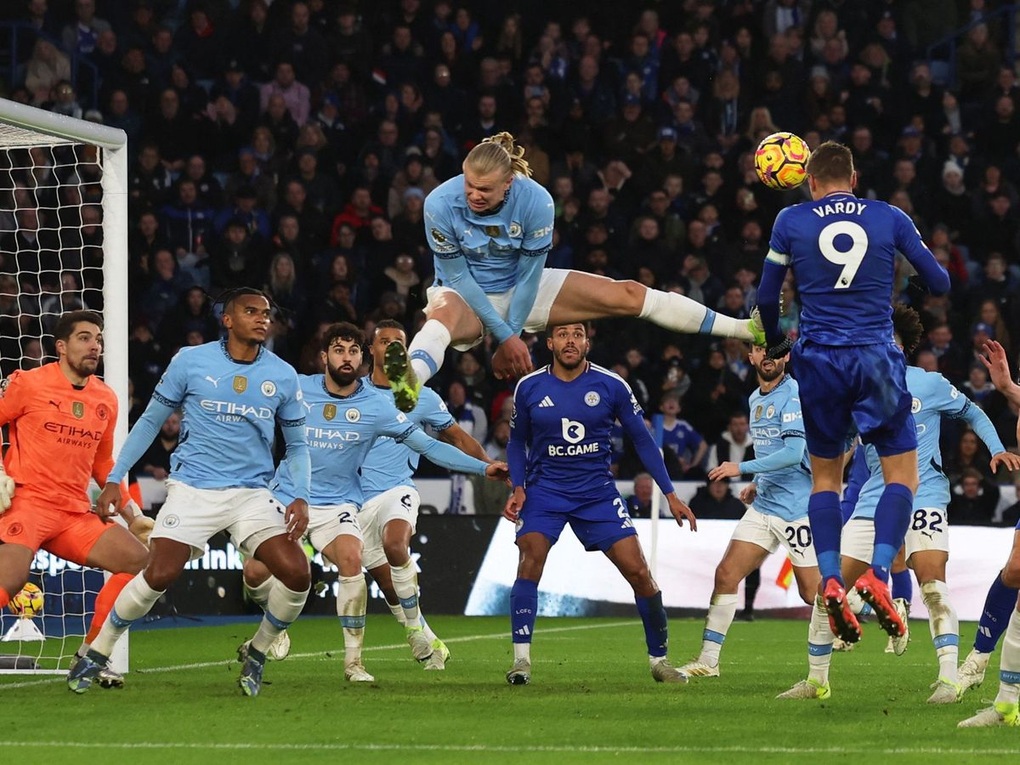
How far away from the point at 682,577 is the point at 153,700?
9191mm

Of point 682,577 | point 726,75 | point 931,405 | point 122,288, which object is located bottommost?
point 682,577

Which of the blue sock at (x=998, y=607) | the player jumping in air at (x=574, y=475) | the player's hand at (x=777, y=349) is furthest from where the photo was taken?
the player jumping in air at (x=574, y=475)

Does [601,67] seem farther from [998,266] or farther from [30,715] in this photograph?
[30,715]

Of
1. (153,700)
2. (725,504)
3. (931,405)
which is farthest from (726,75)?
(153,700)

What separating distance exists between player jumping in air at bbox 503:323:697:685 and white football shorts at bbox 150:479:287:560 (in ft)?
5.39

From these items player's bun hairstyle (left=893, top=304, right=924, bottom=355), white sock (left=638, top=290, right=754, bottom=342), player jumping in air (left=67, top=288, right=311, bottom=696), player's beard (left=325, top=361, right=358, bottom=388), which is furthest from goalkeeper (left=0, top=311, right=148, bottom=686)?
player's bun hairstyle (left=893, top=304, right=924, bottom=355)

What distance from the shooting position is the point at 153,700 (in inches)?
360

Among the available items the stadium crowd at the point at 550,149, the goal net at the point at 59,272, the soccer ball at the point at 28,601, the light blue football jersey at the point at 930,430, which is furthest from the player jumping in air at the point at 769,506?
the stadium crowd at the point at 550,149

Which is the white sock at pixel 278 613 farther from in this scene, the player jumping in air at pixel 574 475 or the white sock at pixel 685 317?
the white sock at pixel 685 317

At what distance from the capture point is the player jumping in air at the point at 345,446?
11305 mm

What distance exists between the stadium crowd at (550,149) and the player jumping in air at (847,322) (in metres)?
9.63

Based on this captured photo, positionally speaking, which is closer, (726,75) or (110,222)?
(110,222)

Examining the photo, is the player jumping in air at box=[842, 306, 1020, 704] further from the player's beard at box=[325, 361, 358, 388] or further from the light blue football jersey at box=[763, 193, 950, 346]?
the player's beard at box=[325, 361, 358, 388]

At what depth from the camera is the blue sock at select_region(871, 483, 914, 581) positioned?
25.4ft
